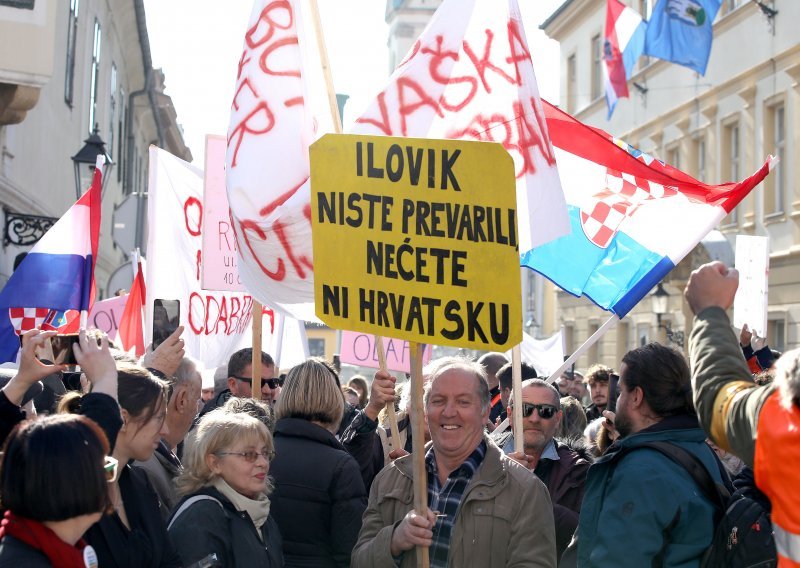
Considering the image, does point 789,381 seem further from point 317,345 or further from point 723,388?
point 317,345

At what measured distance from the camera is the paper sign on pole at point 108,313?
10.3 meters

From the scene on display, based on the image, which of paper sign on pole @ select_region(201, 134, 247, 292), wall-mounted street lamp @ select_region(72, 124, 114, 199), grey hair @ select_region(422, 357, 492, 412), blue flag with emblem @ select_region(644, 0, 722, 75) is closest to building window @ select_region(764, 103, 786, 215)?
blue flag with emblem @ select_region(644, 0, 722, 75)

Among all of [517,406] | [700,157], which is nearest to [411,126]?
[517,406]

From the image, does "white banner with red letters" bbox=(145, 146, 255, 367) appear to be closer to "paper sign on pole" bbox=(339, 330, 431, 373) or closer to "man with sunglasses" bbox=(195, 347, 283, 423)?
"man with sunglasses" bbox=(195, 347, 283, 423)

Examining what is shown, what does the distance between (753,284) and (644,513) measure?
6.50m

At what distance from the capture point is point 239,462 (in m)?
4.39

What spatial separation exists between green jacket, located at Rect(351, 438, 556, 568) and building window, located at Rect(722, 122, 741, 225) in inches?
862

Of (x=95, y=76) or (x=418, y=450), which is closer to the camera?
(x=418, y=450)

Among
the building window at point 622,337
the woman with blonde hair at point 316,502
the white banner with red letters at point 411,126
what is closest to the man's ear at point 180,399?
the woman with blonde hair at point 316,502

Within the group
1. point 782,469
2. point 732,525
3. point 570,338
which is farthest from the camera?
point 570,338

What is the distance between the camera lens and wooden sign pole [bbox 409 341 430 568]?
3918 mm

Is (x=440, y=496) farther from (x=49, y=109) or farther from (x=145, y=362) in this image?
(x=49, y=109)

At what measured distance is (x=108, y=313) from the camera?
10.5 meters

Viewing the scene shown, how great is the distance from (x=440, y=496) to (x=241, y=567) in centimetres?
73
